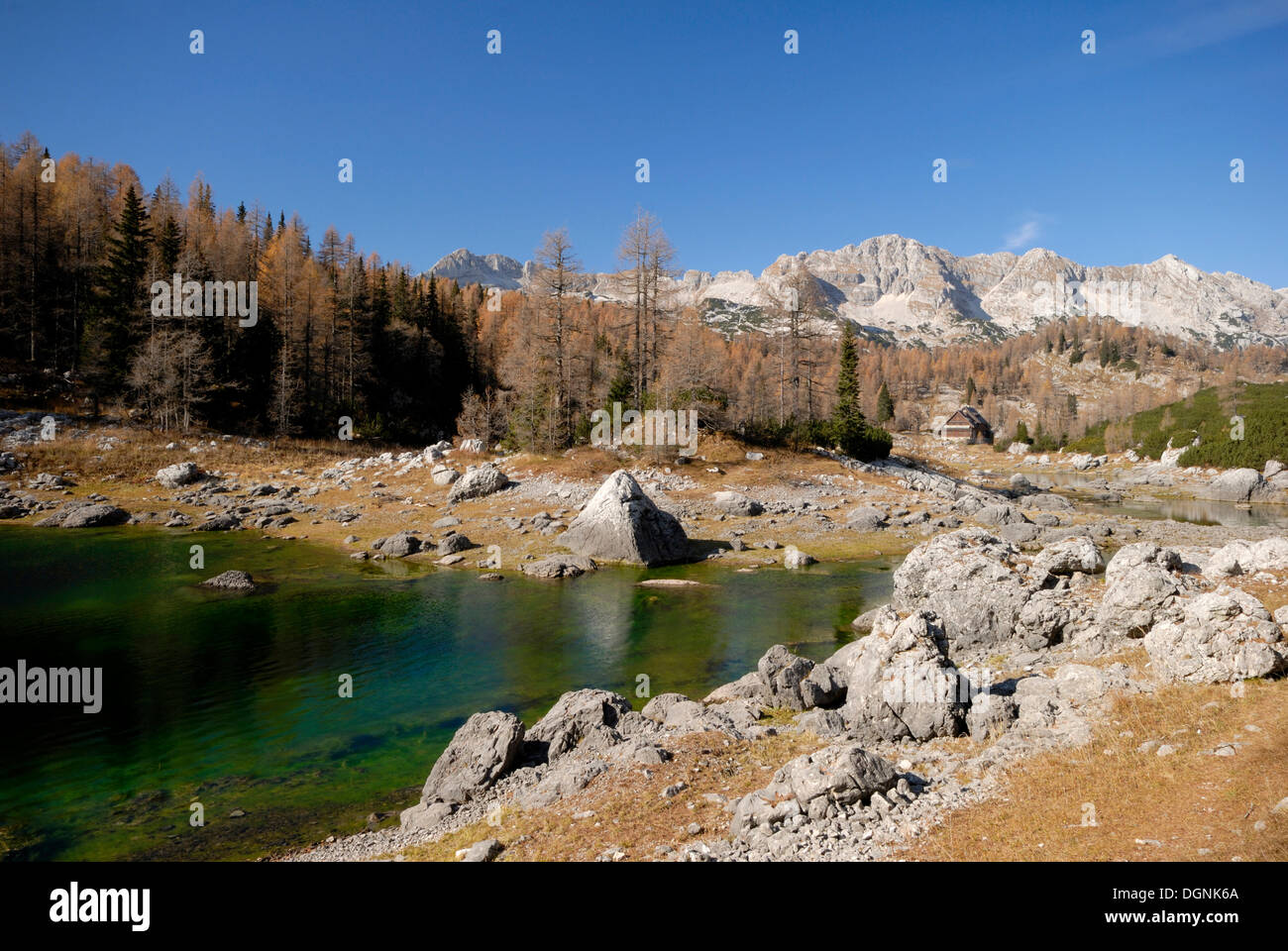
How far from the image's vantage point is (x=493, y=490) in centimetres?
5100

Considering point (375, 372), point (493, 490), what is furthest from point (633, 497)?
point (375, 372)

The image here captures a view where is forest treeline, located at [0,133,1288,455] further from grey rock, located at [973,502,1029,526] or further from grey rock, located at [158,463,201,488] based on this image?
grey rock, located at [973,502,1029,526]

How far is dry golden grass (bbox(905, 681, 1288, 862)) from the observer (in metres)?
8.02

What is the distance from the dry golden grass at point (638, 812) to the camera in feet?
33.3

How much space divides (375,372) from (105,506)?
49.8 metres

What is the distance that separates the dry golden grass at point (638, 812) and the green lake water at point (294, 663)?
12.5ft

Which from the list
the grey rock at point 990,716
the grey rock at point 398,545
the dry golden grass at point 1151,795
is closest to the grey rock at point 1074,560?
the dry golden grass at point 1151,795

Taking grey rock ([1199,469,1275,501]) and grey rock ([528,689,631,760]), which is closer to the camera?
grey rock ([528,689,631,760])

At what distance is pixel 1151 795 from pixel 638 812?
7893 mm

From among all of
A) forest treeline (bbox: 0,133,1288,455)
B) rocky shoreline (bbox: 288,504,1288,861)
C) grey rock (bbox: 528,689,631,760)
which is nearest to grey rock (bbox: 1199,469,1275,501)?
forest treeline (bbox: 0,133,1288,455)

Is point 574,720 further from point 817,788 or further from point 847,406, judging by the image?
point 847,406

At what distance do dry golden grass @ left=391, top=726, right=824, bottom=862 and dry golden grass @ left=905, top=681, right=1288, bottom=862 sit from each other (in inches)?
142

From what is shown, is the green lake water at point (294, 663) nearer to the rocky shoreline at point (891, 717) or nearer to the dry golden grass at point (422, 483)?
the rocky shoreline at point (891, 717)
